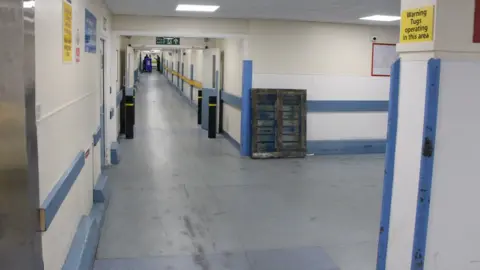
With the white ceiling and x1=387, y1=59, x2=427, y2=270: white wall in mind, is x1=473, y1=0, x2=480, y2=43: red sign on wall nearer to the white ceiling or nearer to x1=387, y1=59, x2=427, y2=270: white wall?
x1=387, y1=59, x2=427, y2=270: white wall

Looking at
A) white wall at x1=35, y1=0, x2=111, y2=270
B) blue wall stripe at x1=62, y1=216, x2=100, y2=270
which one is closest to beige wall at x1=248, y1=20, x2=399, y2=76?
white wall at x1=35, y1=0, x2=111, y2=270

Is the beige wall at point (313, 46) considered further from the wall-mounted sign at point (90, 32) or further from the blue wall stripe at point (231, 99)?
the wall-mounted sign at point (90, 32)

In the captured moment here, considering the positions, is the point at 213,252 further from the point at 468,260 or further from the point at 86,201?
the point at 468,260

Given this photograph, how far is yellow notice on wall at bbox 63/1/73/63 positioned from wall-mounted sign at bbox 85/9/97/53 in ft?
3.52

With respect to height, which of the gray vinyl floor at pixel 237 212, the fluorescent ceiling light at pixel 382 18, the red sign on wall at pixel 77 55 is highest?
the fluorescent ceiling light at pixel 382 18

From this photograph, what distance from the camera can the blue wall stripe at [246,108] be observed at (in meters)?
8.96

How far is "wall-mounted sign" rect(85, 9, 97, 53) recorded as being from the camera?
4.82 metres

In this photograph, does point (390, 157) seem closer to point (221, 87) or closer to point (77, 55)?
point (77, 55)

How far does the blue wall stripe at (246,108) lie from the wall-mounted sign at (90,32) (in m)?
3.69

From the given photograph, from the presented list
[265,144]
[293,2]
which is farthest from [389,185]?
[265,144]

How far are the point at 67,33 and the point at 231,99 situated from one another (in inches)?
273

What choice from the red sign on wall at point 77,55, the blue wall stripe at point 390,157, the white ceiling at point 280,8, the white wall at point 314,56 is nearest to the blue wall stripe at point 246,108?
the white wall at point 314,56

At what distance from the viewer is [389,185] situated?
9.46 feet

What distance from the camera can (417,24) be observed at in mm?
2670
